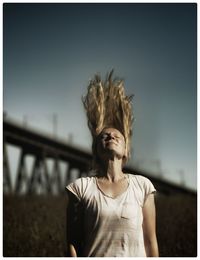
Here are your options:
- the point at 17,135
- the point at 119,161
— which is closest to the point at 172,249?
the point at 119,161

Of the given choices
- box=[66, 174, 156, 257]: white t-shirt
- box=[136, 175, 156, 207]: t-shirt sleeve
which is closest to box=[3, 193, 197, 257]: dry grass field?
box=[66, 174, 156, 257]: white t-shirt

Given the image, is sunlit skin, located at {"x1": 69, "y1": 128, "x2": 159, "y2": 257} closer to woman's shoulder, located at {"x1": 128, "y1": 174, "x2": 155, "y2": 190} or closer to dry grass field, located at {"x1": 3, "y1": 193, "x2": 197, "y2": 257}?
woman's shoulder, located at {"x1": 128, "y1": 174, "x2": 155, "y2": 190}

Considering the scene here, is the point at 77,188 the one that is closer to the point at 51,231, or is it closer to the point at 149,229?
the point at 149,229

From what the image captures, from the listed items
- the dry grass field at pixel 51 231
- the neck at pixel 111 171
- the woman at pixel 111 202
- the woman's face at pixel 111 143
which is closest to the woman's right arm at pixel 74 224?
the woman at pixel 111 202

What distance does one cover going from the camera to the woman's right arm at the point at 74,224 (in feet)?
7.00

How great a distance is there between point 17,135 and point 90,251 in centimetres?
1546

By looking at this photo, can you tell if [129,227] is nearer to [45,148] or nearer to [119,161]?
[119,161]

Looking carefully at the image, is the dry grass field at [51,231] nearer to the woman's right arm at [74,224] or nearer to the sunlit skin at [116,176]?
the woman's right arm at [74,224]

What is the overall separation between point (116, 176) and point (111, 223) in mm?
367

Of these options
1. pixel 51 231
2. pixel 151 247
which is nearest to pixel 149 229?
pixel 151 247

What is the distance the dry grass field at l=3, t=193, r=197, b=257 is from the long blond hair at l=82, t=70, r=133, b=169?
1698mm

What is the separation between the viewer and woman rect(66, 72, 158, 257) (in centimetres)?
206

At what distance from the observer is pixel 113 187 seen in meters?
2.22

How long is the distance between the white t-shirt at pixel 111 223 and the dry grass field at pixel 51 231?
1.56 meters
